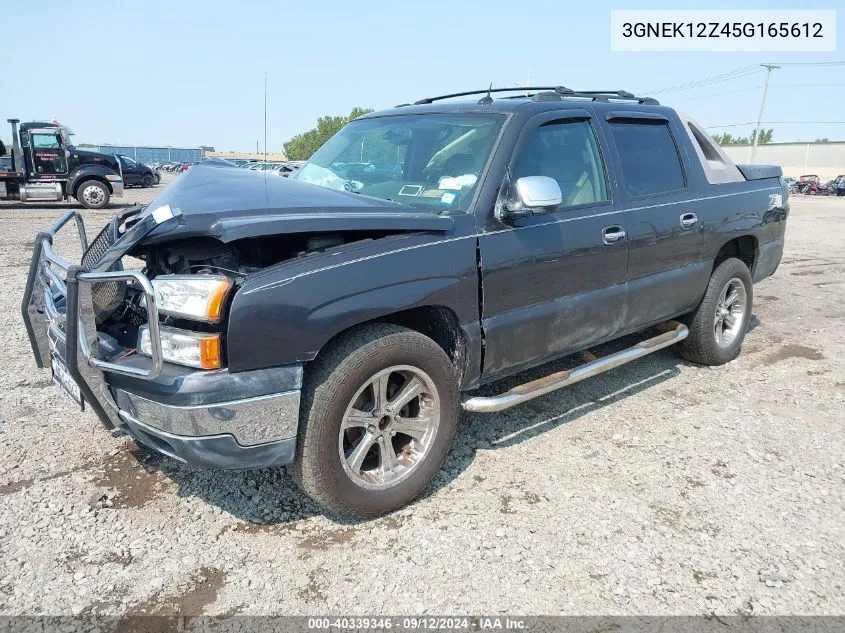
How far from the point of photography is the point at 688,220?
439 cm

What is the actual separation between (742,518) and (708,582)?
0.58 metres

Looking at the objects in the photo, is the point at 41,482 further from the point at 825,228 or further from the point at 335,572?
the point at 825,228

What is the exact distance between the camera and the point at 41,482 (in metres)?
3.24

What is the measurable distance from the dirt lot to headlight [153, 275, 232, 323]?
1.05m

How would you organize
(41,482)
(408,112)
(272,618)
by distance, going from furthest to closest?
(408,112) < (41,482) < (272,618)

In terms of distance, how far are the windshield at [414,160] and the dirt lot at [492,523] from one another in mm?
1459

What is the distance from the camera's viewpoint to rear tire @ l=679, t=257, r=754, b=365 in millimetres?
4852

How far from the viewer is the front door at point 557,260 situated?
3273 mm

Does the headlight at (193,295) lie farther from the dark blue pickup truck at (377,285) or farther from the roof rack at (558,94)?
the roof rack at (558,94)

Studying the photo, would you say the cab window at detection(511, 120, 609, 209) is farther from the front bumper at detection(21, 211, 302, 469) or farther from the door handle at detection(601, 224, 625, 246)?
the front bumper at detection(21, 211, 302, 469)

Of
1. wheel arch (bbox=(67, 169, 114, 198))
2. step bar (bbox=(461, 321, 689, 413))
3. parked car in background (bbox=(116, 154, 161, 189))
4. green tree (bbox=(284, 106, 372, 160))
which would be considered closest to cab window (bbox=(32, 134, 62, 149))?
wheel arch (bbox=(67, 169, 114, 198))

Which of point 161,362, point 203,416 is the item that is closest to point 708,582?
point 203,416

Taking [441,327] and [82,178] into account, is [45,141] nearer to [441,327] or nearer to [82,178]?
[82,178]

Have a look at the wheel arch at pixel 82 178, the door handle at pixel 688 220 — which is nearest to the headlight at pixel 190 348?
the door handle at pixel 688 220
